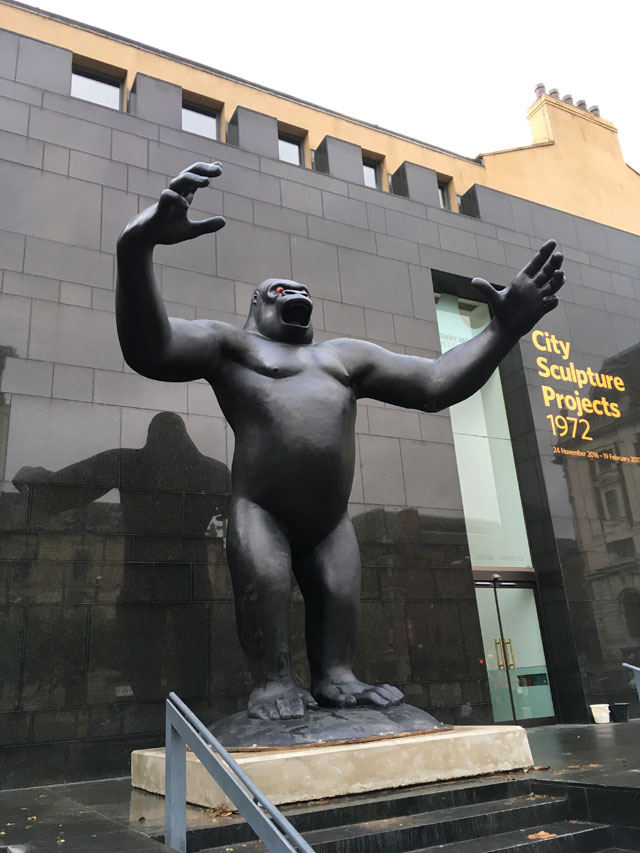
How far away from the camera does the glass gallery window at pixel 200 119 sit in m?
11.7

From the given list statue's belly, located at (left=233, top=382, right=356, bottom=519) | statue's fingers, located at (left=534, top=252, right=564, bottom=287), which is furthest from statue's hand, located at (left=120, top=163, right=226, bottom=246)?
statue's fingers, located at (left=534, top=252, right=564, bottom=287)

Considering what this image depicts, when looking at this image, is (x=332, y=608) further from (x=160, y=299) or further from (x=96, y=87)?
(x=96, y=87)

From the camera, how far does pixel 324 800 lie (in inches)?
150

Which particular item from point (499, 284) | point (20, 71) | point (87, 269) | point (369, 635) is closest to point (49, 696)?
point (369, 635)

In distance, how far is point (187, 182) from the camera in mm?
4082

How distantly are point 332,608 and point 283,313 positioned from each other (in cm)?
206

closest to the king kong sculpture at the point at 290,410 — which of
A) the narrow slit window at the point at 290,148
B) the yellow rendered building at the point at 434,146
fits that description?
the yellow rendered building at the point at 434,146

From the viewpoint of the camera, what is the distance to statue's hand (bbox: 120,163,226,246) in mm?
4090

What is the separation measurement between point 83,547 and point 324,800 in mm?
4619

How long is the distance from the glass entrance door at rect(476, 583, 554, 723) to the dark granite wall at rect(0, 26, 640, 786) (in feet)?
0.89

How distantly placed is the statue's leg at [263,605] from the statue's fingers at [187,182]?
204cm

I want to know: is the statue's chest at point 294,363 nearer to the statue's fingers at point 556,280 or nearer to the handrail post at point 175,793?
the statue's fingers at point 556,280

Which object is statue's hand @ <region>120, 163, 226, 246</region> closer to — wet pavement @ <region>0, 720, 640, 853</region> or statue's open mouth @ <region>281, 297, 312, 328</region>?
statue's open mouth @ <region>281, 297, 312, 328</region>

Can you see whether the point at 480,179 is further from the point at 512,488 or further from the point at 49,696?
the point at 49,696
